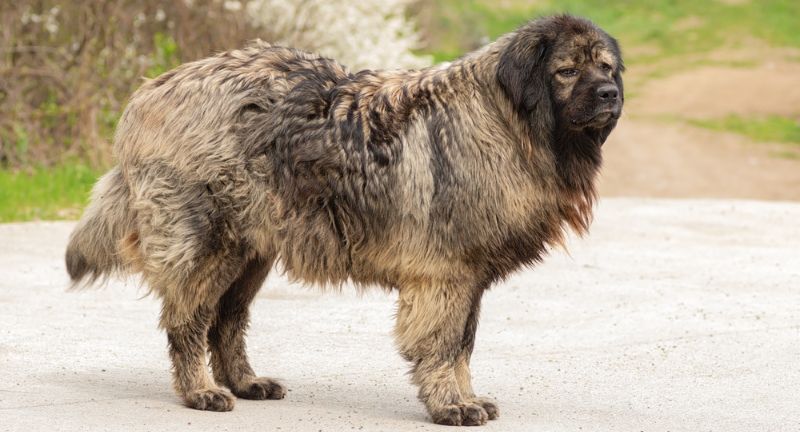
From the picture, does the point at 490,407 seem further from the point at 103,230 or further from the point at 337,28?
the point at 337,28

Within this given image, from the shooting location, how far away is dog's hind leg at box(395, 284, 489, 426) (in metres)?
6.28

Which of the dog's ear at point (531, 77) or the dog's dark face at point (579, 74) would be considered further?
the dog's ear at point (531, 77)

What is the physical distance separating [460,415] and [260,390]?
118cm

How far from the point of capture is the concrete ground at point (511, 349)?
6445 millimetres

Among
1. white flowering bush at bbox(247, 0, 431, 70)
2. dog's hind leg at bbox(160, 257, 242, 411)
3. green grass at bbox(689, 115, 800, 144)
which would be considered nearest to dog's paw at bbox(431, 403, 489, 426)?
dog's hind leg at bbox(160, 257, 242, 411)

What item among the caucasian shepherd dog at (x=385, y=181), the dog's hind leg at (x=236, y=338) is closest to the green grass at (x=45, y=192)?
the dog's hind leg at (x=236, y=338)

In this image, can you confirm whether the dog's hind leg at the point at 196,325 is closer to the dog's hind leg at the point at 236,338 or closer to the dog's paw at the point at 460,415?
the dog's hind leg at the point at 236,338

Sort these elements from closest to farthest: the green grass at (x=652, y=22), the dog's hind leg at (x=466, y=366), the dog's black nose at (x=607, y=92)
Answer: the dog's black nose at (x=607, y=92) → the dog's hind leg at (x=466, y=366) → the green grass at (x=652, y=22)

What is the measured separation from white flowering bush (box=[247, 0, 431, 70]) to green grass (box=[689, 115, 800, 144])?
7.93m

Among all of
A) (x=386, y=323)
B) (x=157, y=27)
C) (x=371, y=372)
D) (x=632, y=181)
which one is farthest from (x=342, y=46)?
(x=371, y=372)

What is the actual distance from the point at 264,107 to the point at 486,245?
1331 millimetres

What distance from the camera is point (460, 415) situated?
248 inches

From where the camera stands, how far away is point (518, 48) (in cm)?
629

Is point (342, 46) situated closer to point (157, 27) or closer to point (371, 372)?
point (157, 27)
